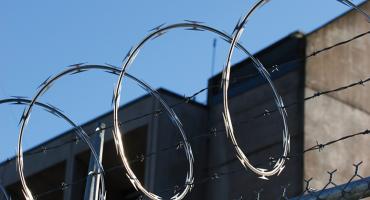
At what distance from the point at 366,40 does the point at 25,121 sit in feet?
56.8

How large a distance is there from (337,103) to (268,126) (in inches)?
76.2

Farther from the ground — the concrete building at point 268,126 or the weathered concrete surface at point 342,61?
the weathered concrete surface at point 342,61

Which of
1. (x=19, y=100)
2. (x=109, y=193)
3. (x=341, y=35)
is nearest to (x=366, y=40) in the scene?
(x=341, y=35)

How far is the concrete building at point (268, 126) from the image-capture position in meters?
24.4

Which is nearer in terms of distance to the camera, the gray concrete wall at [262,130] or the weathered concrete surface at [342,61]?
the gray concrete wall at [262,130]

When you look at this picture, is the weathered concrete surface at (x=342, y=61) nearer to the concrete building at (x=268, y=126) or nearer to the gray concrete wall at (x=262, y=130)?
the concrete building at (x=268, y=126)

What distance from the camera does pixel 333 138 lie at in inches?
989

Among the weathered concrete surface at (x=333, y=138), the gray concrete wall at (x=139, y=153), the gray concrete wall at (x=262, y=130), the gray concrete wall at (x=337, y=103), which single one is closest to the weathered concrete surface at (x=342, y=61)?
the gray concrete wall at (x=337, y=103)

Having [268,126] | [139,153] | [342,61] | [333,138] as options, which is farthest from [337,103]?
[139,153]

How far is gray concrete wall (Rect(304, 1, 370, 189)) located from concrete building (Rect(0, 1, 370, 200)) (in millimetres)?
21

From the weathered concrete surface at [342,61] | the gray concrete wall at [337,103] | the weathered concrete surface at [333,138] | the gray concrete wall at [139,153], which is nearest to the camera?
the weathered concrete surface at [333,138]

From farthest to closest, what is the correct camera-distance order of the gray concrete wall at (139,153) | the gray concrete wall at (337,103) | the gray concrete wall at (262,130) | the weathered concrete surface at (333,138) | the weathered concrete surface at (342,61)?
1. the gray concrete wall at (139,153)
2. the weathered concrete surface at (342,61)
3. the gray concrete wall at (337,103)
4. the weathered concrete surface at (333,138)
5. the gray concrete wall at (262,130)

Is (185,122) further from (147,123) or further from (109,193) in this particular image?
(109,193)

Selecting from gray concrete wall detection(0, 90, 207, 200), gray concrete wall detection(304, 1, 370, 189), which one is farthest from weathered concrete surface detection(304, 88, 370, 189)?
gray concrete wall detection(0, 90, 207, 200)
